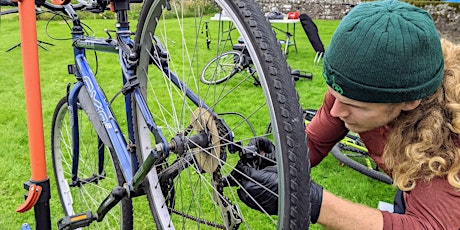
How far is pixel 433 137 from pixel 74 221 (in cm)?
152

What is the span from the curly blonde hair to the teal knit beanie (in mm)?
92

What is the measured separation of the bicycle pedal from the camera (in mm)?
2184

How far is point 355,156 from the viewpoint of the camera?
418cm

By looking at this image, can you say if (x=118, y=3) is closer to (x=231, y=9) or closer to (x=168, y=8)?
(x=168, y=8)

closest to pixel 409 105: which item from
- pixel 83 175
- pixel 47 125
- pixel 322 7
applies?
pixel 83 175

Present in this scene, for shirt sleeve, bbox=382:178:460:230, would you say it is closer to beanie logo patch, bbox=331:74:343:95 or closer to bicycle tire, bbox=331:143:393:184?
beanie logo patch, bbox=331:74:343:95

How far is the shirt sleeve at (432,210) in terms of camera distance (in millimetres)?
1399

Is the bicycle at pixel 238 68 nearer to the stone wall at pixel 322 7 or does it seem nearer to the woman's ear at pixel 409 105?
the woman's ear at pixel 409 105

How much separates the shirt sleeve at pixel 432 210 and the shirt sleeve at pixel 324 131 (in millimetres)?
558

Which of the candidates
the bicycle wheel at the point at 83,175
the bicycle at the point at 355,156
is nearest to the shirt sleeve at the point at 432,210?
the bicycle wheel at the point at 83,175

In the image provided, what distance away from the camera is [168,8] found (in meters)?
1.80

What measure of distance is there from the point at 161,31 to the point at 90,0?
23.7 inches

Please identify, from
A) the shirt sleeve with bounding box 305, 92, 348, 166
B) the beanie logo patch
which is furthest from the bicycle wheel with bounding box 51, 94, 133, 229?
the beanie logo patch

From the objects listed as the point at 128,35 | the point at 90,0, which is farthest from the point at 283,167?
the point at 90,0
